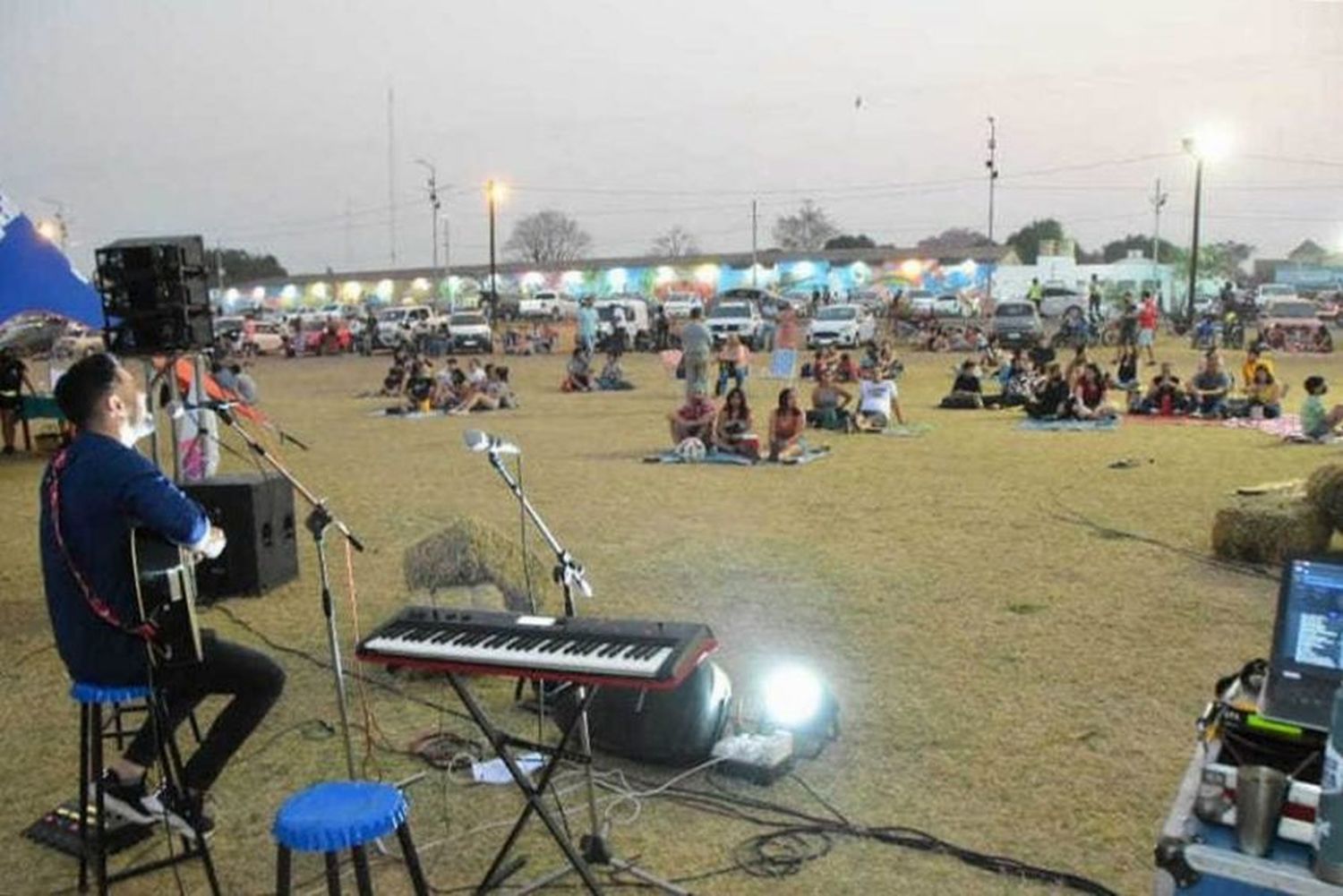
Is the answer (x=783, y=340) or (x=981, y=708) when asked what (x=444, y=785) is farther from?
(x=783, y=340)

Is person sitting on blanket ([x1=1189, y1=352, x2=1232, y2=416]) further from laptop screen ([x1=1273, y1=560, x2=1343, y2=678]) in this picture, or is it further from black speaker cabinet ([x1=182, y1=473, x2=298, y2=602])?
laptop screen ([x1=1273, y1=560, x2=1343, y2=678])

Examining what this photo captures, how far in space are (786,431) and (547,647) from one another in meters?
10.4

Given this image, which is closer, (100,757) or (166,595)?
(166,595)

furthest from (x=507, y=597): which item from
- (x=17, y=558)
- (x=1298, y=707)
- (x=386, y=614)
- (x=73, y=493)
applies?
(x=17, y=558)

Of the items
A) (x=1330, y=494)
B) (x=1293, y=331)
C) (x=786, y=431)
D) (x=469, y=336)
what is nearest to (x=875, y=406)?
(x=786, y=431)

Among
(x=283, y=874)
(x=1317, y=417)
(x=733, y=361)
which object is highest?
(x=733, y=361)

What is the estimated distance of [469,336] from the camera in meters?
36.1

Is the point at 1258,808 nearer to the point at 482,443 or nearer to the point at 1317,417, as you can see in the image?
the point at 482,443

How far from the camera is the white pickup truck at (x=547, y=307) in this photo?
168 ft

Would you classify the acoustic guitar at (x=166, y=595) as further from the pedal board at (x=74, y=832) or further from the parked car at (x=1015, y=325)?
the parked car at (x=1015, y=325)

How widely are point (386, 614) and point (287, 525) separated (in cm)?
133

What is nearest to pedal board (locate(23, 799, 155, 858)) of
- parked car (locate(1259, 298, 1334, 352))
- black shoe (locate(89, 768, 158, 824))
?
black shoe (locate(89, 768, 158, 824))

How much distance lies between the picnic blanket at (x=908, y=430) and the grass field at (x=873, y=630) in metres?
1.32

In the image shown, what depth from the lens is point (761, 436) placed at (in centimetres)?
1541
